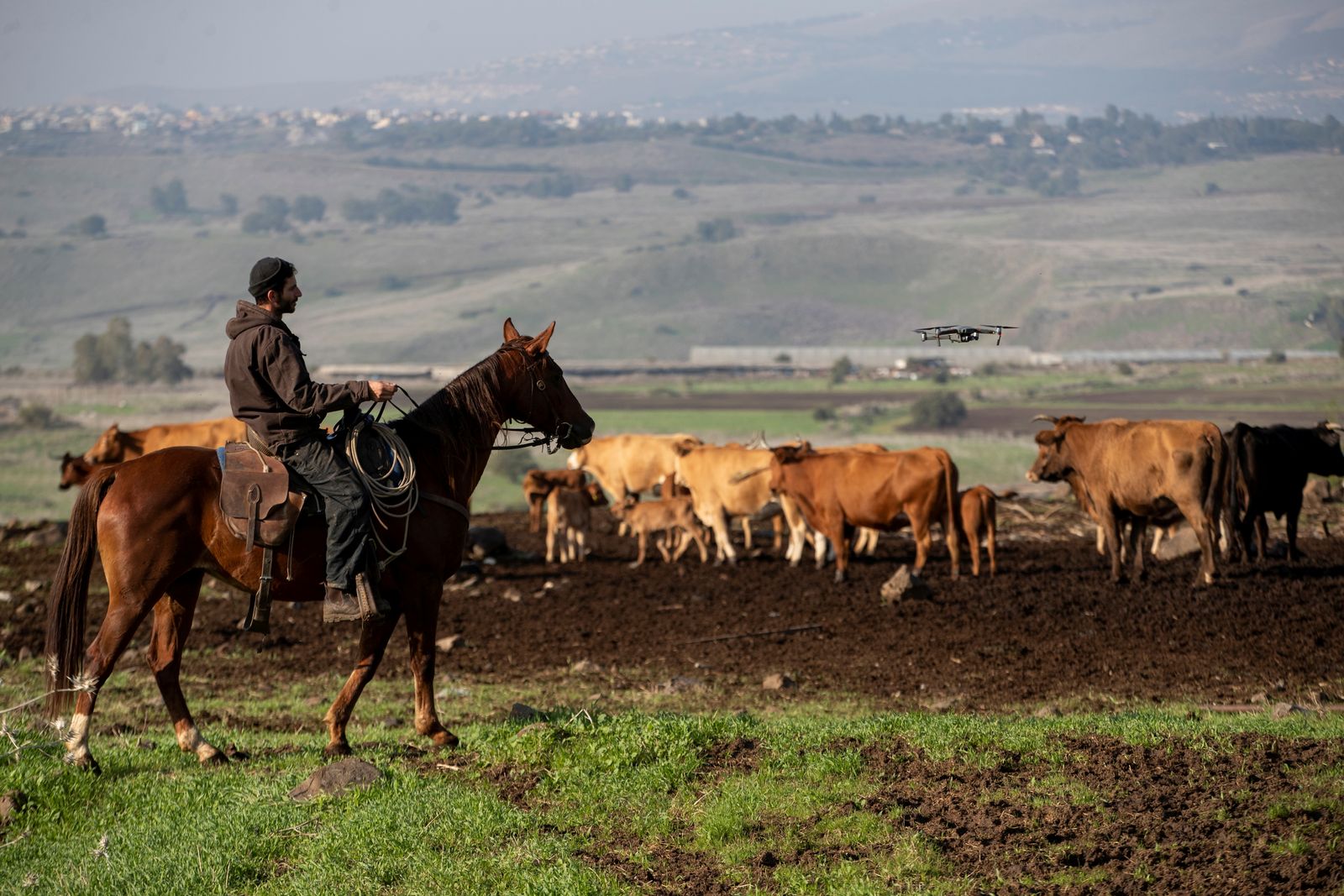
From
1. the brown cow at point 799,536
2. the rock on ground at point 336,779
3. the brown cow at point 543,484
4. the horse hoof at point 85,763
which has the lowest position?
the brown cow at point 799,536

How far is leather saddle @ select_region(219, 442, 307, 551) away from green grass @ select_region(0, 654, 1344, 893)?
4.77ft

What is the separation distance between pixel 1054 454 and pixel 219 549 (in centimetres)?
1363

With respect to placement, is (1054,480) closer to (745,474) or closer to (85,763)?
(745,474)

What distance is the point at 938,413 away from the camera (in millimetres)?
78062

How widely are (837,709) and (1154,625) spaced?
4930mm

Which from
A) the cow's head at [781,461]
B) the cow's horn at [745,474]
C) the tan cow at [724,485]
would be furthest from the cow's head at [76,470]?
the cow's head at [781,461]

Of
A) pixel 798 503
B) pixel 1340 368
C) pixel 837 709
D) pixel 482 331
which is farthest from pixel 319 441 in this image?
pixel 482 331

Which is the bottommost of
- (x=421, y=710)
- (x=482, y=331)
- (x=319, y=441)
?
(x=482, y=331)

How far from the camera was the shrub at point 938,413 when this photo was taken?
3029 inches

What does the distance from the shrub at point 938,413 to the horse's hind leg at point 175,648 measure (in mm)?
67930

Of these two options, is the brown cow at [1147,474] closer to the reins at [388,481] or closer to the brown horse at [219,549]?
the brown horse at [219,549]

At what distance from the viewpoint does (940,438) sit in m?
68.4

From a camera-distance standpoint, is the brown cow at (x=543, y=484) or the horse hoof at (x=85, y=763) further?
the brown cow at (x=543, y=484)

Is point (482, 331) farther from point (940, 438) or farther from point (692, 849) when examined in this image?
point (692, 849)
